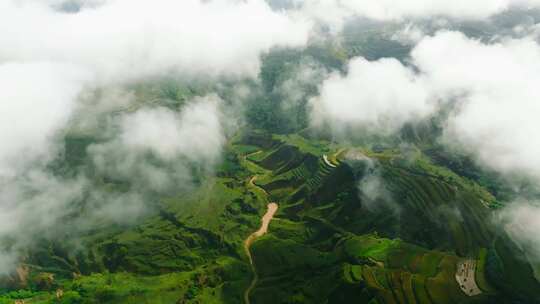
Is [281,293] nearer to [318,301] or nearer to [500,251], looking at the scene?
[318,301]

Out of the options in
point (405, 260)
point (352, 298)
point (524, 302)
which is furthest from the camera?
point (405, 260)

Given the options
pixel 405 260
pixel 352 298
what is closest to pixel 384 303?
pixel 352 298

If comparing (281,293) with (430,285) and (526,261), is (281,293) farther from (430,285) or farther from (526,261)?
(526,261)

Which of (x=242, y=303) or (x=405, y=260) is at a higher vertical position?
(x=405, y=260)

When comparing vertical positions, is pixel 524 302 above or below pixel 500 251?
below

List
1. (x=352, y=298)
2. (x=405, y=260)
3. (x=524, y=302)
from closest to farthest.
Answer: (x=524, y=302), (x=352, y=298), (x=405, y=260)

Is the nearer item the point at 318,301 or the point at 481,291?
the point at 481,291

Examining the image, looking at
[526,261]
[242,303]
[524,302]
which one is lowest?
[242,303]

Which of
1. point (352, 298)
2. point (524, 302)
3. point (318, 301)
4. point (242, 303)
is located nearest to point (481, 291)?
point (524, 302)

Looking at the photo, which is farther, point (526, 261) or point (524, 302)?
point (526, 261)
